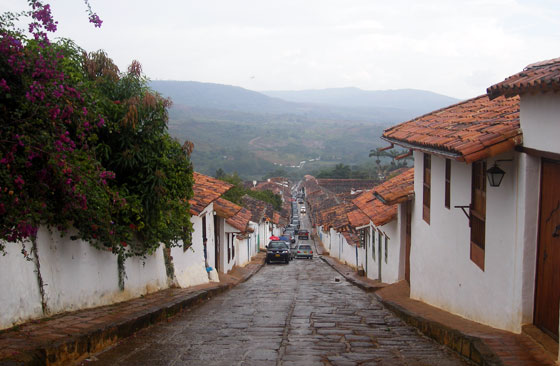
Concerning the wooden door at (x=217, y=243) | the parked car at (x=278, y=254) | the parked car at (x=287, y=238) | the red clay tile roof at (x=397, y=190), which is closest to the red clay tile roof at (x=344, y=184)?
the parked car at (x=287, y=238)

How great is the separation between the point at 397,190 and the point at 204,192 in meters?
5.47

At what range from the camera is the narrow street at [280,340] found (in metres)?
6.85

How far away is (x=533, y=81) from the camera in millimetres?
6051

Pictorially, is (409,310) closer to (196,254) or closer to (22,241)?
(22,241)

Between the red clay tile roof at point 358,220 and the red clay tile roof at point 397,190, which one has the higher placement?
the red clay tile roof at point 397,190

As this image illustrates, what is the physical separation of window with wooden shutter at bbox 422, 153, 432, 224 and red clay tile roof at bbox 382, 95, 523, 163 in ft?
2.80

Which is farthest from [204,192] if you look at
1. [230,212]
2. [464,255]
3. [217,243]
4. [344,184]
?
[344,184]

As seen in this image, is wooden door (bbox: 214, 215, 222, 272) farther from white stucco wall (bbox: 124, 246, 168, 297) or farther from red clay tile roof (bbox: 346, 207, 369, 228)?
white stucco wall (bbox: 124, 246, 168, 297)

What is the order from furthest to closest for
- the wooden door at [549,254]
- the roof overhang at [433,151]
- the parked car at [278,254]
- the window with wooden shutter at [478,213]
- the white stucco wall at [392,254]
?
the parked car at [278,254] < the white stucco wall at [392,254] < the window with wooden shutter at [478,213] < the roof overhang at [433,151] < the wooden door at [549,254]

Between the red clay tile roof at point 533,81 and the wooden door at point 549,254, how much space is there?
32.2 inches

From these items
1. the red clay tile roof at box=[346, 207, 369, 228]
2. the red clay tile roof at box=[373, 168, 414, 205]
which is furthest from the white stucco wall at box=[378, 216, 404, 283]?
the red clay tile roof at box=[346, 207, 369, 228]

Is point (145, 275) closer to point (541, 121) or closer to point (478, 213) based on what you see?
point (478, 213)

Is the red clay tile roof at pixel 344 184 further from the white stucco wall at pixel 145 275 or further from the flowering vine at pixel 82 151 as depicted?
the flowering vine at pixel 82 151

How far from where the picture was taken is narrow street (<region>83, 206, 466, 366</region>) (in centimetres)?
685
